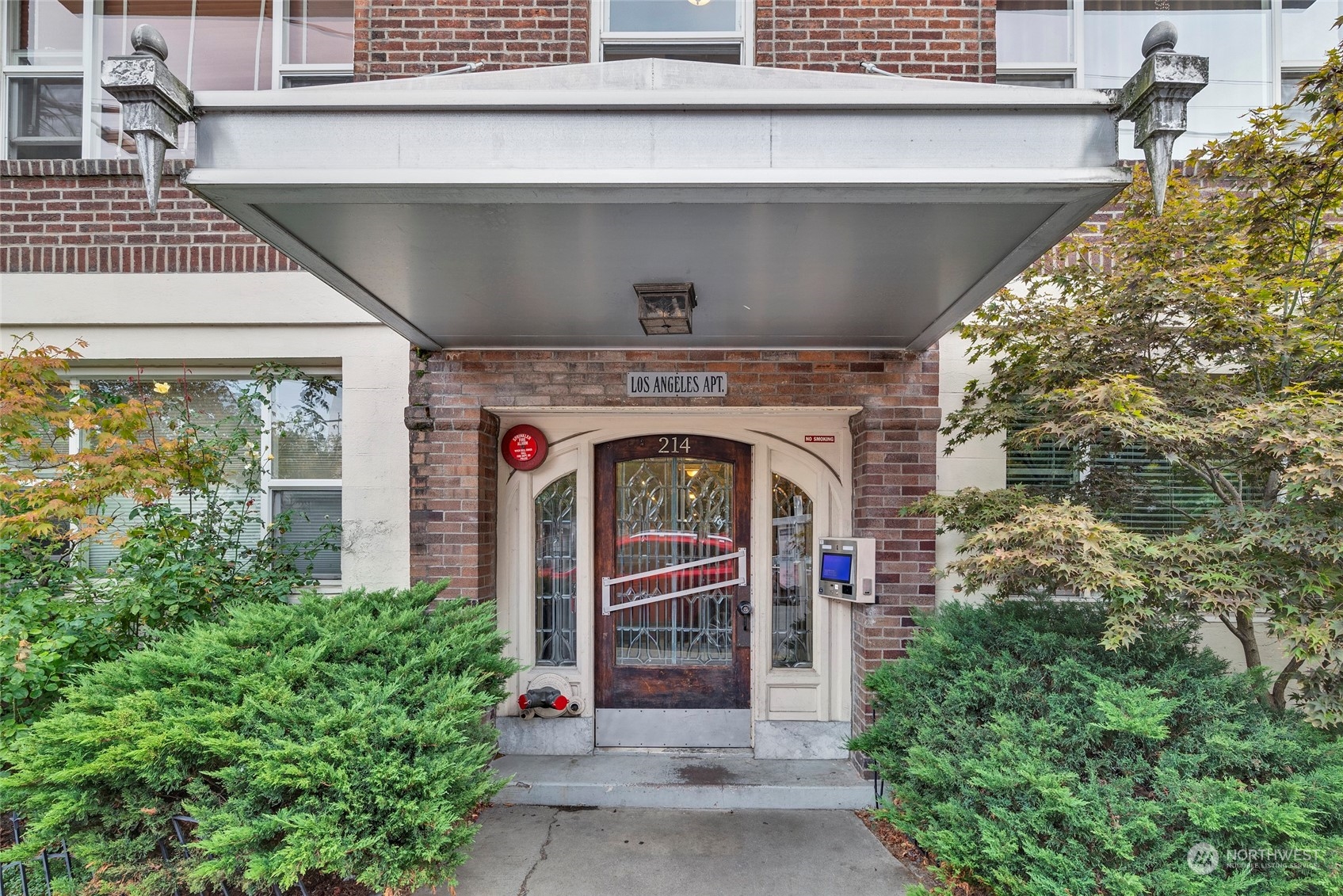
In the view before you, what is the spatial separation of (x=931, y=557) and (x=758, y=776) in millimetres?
1848

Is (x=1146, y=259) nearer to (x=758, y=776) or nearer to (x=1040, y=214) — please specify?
(x=1040, y=214)

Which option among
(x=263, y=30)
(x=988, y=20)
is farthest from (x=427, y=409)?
(x=988, y=20)

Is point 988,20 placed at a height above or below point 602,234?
above

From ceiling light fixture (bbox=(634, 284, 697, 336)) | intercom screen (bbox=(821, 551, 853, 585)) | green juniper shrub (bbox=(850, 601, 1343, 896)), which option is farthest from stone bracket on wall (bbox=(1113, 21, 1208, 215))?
intercom screen (bbox=(821, 551, 853, 585))

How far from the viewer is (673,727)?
484cm

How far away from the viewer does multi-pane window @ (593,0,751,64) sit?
14.7 feet

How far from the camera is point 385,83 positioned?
229 cm

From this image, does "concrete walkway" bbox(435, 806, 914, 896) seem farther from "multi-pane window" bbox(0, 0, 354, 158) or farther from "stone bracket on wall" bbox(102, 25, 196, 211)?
"multi-pane window" bbox(0, 0, 354, 158)

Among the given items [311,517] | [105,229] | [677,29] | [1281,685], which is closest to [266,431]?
[311,517]

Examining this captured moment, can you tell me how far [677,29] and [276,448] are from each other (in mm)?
4092

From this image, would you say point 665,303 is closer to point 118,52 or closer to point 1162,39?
point 1162,39

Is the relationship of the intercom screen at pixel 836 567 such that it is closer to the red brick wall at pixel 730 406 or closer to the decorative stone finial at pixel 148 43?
the red brick wall at pixel 730 406

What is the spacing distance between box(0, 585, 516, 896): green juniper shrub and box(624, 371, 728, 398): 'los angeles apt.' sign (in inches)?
81.4

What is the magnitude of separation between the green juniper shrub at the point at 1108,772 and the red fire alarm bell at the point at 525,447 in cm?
291
